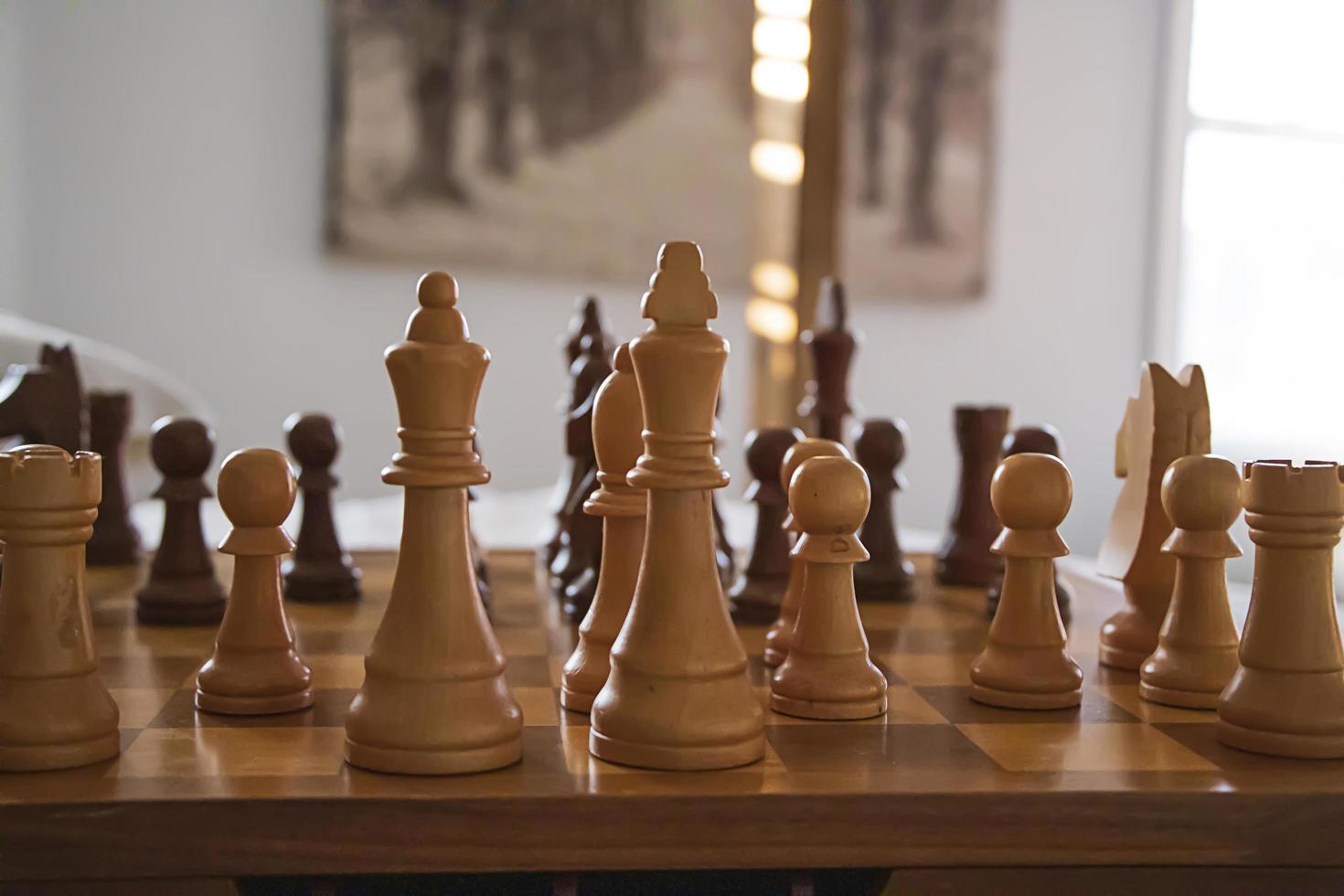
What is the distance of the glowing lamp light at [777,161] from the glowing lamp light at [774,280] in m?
0.35

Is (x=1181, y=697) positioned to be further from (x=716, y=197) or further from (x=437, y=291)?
(x=716, y=197)

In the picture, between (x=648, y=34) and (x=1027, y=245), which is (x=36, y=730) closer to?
(x=648, y=34)

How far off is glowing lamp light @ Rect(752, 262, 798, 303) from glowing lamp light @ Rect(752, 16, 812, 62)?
0.81 meters

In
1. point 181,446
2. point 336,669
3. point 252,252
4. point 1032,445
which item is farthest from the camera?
point 252,252

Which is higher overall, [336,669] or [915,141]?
[915,141]

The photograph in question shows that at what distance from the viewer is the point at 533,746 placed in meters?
0.78

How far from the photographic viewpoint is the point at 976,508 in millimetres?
1495

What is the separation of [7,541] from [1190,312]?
17.0ft

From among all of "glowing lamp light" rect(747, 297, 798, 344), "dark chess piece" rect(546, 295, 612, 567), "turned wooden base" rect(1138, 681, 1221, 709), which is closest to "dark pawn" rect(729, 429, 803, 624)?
"dark chess piece" rect(546, 295, 612, 567)

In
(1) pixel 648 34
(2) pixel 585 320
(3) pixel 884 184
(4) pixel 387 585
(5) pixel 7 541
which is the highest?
(1) pixel 648 34

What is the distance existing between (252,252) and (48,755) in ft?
12.6

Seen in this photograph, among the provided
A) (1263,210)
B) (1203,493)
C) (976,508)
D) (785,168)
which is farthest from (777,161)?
(1203,493)

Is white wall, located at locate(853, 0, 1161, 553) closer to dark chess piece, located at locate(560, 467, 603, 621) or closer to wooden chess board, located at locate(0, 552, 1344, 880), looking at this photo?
dark chess piece, located at locate(560, 467, 603, 621)

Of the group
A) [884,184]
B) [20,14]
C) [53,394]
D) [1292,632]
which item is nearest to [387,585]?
[53,394]
